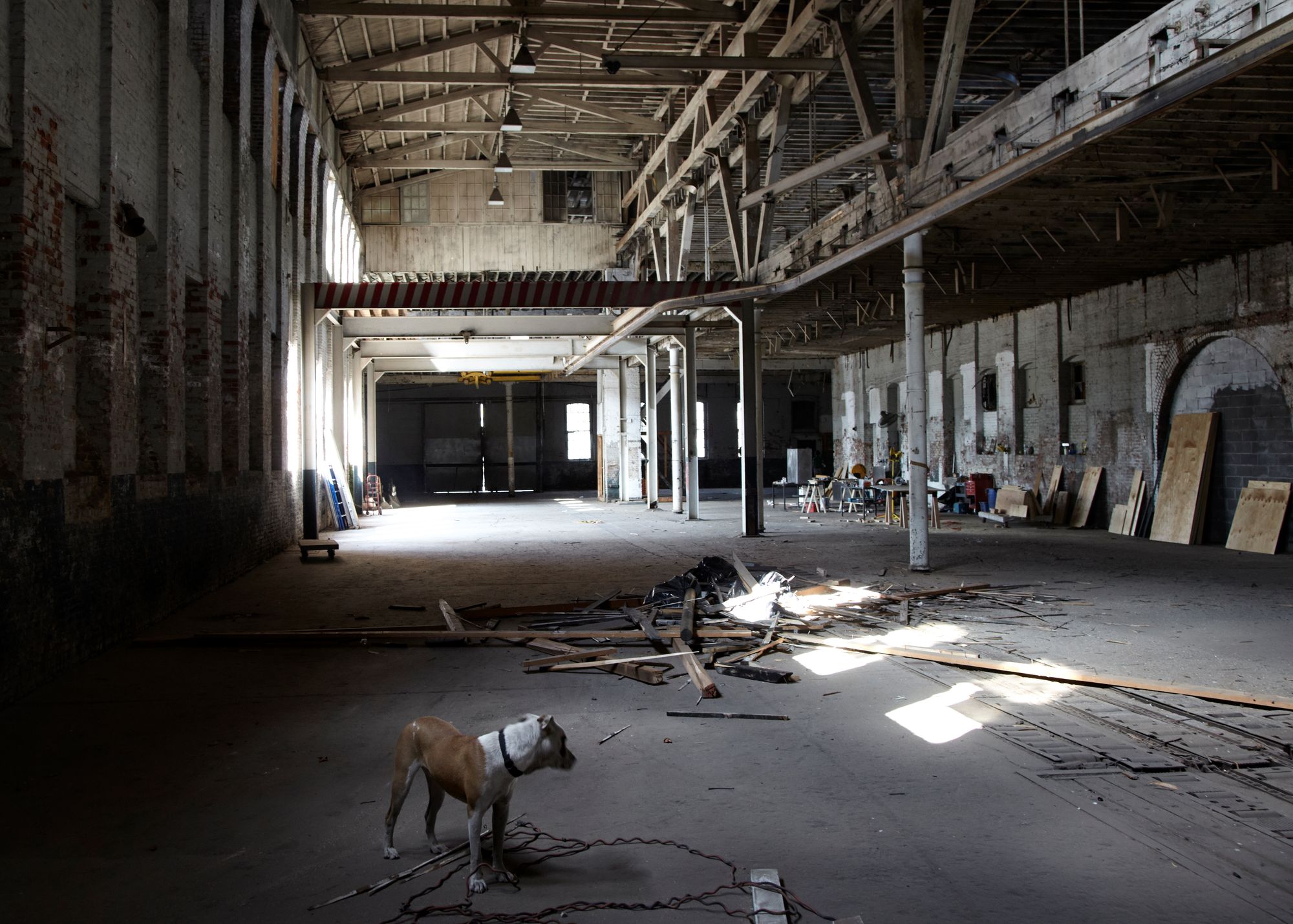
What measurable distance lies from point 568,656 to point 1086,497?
13.9 m

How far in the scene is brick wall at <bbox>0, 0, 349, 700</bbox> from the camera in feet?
19.4

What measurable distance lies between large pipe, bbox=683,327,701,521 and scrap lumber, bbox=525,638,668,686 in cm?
1165

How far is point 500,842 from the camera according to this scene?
3375 millimetres

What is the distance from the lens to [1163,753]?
15.2 ft

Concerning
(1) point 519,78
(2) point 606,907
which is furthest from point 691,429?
(2) point 606,907

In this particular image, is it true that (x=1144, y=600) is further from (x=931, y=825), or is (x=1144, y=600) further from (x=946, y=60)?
(x=931, y=825)

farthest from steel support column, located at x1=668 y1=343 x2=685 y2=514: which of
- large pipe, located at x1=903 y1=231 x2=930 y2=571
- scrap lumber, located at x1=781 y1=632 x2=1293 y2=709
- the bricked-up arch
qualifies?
scrap lumber, located at x1=781 y1=632 x2=1293 y2=709

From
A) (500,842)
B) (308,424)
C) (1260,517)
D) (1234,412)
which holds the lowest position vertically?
(500,842)

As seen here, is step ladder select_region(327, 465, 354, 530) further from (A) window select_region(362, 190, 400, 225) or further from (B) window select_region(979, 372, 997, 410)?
(B) window select_region(979, 372, 997, 410)

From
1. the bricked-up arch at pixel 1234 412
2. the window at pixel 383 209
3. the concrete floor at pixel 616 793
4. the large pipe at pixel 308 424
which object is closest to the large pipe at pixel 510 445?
the window at pixel 383 209

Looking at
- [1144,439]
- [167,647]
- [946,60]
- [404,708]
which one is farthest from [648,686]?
[1144,439]

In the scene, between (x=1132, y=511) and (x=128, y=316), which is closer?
(x=128, y=316)

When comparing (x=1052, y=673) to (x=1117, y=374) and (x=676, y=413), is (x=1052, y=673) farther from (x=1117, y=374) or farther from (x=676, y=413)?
(x=676, y=413)

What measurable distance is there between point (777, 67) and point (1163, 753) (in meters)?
11.5
